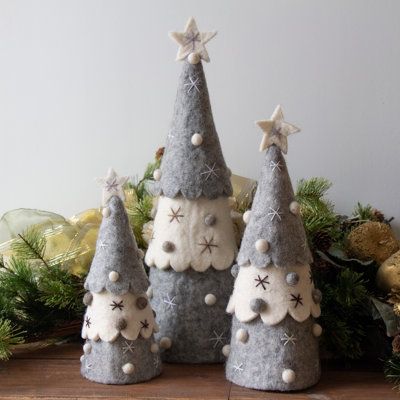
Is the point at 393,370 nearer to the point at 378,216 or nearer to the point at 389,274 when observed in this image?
the point at 389,274

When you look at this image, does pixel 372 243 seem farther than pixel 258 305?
Yes

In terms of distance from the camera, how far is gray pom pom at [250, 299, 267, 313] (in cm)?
59

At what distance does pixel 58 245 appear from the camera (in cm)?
77

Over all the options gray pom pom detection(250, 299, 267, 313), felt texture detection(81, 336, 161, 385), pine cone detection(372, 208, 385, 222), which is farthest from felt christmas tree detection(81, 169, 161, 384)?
pine cone detection(372, 208, 385, 222)

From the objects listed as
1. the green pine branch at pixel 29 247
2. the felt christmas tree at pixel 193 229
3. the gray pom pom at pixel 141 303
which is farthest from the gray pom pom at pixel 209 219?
the green pine branch at pixel 29 247

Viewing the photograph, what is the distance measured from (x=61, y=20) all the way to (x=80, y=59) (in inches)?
2.3

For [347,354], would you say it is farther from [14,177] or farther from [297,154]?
[14,177]

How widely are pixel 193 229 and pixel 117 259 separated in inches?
3.5

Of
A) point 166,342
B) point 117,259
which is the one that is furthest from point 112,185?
point 166,342

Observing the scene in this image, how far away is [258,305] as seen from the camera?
591mm

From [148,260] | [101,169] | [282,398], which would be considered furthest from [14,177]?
[282,398]

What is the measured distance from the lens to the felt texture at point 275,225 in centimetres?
59

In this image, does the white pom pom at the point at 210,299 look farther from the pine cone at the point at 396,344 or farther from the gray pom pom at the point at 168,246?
the pine cone at the point at 396,344

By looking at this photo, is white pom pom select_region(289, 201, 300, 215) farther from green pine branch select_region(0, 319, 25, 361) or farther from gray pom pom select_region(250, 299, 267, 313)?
green pine branch select_region(0, 319, 25, 361)
